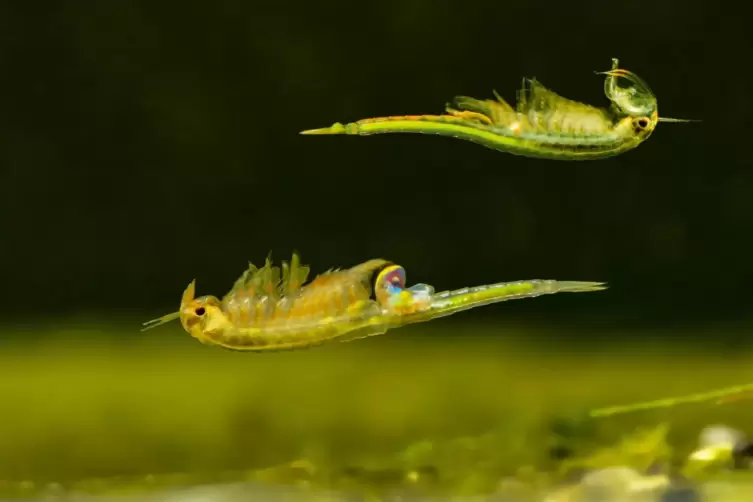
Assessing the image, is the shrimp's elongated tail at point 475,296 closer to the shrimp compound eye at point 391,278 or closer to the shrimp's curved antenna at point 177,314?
the shrimp compound eye at point 391,278

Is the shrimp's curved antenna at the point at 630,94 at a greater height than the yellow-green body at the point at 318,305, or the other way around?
the shrimp's curved antenna at the point at 630,94

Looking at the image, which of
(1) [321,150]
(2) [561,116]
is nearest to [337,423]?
(1) [321,150]

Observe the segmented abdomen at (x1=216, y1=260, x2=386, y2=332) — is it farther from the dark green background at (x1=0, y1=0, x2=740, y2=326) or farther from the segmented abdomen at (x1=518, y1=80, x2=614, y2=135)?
the segmented abdomen at (x1=518, y1=80, x2=614, y2=135)

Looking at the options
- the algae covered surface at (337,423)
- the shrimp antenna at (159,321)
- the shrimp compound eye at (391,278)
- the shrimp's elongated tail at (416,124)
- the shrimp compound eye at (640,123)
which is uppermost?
the shrimp's elongated tail at (416,124)

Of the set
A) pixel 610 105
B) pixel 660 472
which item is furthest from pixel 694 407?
pixel 610 105

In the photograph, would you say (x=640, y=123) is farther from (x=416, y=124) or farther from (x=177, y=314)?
(x=177, y=314)

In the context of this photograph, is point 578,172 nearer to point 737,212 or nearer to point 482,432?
point 737,212

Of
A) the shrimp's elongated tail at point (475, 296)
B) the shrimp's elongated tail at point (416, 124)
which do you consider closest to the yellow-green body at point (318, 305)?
the shrimp's elongated tail at point (475, 296)

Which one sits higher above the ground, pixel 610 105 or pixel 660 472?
pixel 610 105
